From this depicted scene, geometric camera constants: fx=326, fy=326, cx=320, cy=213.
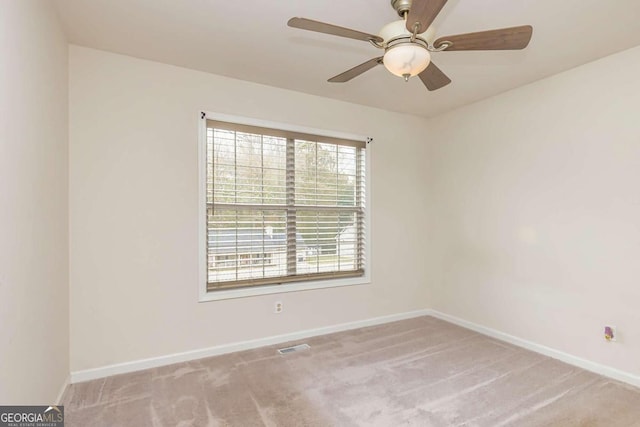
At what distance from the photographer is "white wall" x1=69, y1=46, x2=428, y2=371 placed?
2.58 metres

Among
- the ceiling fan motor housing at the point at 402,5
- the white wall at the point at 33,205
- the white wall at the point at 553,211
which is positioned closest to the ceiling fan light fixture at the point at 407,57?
the ceiling fan motor housing at the point at 402,5

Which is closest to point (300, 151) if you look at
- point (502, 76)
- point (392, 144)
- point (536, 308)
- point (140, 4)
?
point (392, 144)

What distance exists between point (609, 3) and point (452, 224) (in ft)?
8.24

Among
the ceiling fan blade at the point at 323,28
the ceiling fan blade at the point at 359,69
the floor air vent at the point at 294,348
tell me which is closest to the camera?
the ceiling fan blade at the point at 323,28

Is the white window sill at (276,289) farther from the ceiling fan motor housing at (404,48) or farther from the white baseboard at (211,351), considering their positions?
the ceiling fan motor housing at (404,48)

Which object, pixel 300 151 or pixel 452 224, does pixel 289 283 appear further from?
pixel 452 224

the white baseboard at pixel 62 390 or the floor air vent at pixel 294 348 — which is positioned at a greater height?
the white baseboard at pixel 62 390

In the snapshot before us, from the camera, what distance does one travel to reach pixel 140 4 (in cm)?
208

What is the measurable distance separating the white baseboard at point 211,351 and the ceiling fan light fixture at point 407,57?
273 centimetres

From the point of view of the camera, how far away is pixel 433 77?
2117 millimetres

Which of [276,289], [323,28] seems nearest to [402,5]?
[323,28]

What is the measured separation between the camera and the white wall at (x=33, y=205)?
1429 millimetres

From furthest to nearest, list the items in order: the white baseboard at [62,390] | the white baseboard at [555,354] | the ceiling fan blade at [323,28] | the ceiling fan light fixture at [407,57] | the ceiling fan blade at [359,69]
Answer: the white baseboard at [555,354]
the white baseboard at [62,390]
the ceiling fan blade at [359,69]
the ceiling fan light fixture at [407,57]
the ceiling fan blade at [323,28]

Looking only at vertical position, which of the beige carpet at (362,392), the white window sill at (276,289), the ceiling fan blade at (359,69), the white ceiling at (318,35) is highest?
the white ceiling at (318,35)
